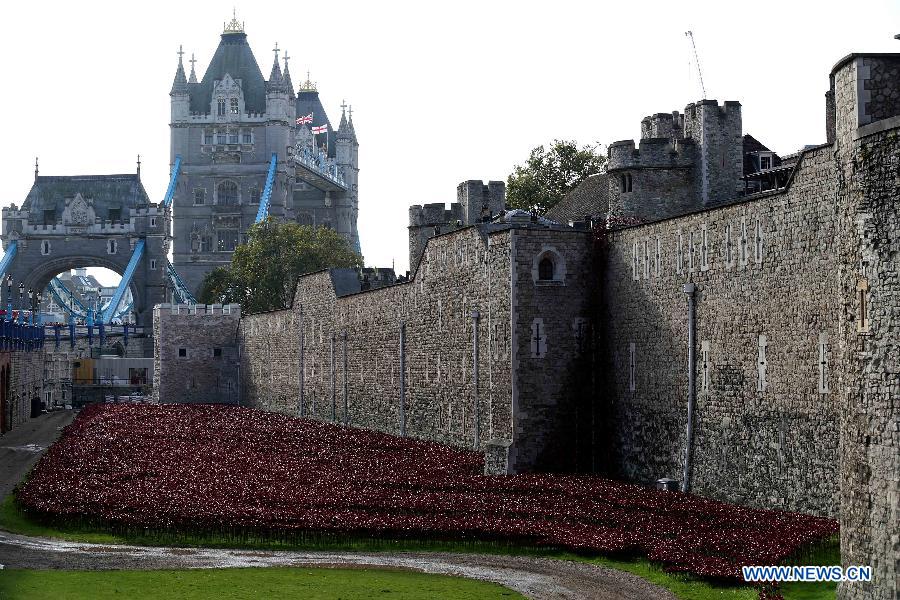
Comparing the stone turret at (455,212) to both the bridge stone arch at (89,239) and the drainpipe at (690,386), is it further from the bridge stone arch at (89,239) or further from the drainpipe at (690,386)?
the bridge stone arch at (89,239)

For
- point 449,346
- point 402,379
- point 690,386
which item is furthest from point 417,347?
point 690,386

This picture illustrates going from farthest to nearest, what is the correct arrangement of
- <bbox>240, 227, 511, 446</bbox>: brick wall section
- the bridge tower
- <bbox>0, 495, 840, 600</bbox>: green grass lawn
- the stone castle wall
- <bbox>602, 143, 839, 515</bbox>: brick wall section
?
the bridge tower
the stone castle wall
<bbox>240, 227, 511, 446</bbox>: brick wall section
<bbox>602, 143, 839, 515</bbox>: brick wall section
<bbox>0, 495, 840, 600</bbox>: green grass lawn

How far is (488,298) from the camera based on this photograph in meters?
34.4

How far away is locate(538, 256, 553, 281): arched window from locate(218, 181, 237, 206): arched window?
12745 cm

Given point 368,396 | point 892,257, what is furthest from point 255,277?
point 892,257

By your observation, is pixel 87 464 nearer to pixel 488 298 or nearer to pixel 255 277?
pixel 488 298

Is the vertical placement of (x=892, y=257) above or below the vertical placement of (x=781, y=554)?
above

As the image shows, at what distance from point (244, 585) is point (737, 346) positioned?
1083cm

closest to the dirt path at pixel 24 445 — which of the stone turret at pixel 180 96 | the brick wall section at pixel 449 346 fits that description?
the brick wall section at pixel 449 346

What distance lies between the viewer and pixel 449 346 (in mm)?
39438

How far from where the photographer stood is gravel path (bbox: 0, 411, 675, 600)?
20.1m

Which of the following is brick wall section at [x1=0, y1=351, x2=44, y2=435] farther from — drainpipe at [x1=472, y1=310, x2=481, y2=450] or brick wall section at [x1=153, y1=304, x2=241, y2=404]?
drainpipe at [x1=472, y1=310, x2=481, y2=450]

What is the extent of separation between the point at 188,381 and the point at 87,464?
1678 inches

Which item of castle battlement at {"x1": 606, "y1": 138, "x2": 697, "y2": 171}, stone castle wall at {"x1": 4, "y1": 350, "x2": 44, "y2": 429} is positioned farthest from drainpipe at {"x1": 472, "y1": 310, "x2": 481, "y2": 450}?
stone castle wall at {"x1": 4, "y1": 350, "x2": 44, "y2": 429}
